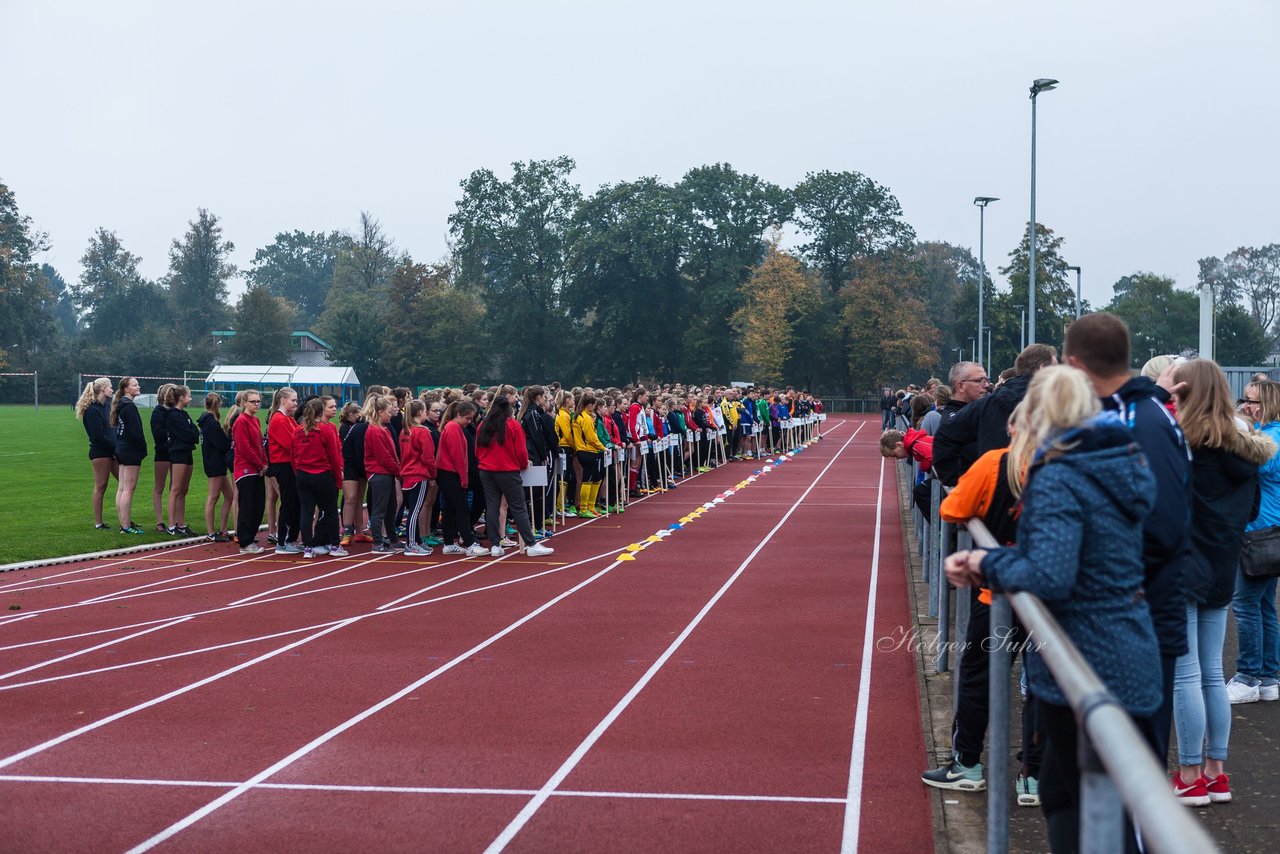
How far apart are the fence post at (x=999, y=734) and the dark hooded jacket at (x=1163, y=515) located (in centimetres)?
44

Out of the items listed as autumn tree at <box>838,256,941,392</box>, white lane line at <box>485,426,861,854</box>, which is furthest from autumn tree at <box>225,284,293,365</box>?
white lane line at <box>485,426,861,854</box>

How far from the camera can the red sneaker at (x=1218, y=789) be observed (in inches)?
221

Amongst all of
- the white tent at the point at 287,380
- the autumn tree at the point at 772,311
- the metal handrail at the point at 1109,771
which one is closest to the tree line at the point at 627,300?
the autumn tree at the point at 772,311

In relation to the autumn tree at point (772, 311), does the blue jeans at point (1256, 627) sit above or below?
below

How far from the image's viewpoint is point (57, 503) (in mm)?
20641

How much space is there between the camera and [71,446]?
1374 inches

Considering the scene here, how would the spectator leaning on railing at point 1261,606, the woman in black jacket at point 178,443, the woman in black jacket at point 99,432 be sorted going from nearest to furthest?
the spectator leaning on railing at point 1261,606, the woman in black jacket at point 178,443, the woman in black jacket at point 99,432

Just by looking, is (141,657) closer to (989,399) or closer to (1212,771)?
(989,399)

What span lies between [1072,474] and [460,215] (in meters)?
87.8

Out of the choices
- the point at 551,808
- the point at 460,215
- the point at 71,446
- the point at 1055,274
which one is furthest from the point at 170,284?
the point at 551,808

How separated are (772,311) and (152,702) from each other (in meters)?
76.9

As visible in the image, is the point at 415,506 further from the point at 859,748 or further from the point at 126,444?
the point at 859,748

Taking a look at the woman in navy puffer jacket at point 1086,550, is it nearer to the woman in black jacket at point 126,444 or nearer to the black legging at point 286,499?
the black legging at point 286,499

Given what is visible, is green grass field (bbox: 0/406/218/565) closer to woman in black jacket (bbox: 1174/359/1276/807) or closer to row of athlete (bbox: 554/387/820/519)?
row of athlete (bbox: 554/387/820/519)
